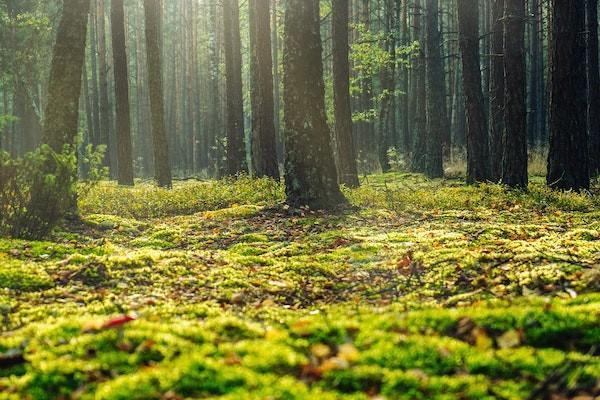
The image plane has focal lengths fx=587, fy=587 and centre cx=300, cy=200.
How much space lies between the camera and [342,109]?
1509cm

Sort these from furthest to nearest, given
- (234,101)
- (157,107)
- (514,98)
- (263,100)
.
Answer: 1. (234,101)
2. (157,107)
3. (263,100)
4. (514,98)

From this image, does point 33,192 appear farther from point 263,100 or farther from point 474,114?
point 474,114

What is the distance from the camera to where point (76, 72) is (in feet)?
30.7

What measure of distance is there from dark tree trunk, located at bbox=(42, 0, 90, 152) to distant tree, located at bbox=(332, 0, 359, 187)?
726cm

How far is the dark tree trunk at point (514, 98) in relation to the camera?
12.9 metres

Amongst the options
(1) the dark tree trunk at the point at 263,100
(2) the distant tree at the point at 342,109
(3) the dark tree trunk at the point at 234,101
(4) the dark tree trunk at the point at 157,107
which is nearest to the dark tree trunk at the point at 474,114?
(2) the distant tree at the point at 342,109

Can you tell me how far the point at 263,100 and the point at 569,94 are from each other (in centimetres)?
778

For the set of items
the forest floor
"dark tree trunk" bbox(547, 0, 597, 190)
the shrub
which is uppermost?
"dark tree trunk" bbox(547, 0, 597, 190)

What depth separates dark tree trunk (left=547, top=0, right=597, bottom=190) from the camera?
38.3 ft

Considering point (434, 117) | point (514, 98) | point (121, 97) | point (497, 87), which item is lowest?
point (514, 98)

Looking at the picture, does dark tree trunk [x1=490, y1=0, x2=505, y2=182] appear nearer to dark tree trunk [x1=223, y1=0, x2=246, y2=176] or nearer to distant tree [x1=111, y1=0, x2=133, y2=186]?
dark tree trunk [x1=223, y1=0, x2=246, y2=176]

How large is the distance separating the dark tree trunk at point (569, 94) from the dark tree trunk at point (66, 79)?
29.3ft

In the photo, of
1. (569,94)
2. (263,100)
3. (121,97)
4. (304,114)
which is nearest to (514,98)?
(569,94)

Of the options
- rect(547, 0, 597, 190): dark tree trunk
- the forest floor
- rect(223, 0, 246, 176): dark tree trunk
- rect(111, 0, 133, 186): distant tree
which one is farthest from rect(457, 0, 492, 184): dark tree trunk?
rect(111, 0, 133, 186): distant tree
